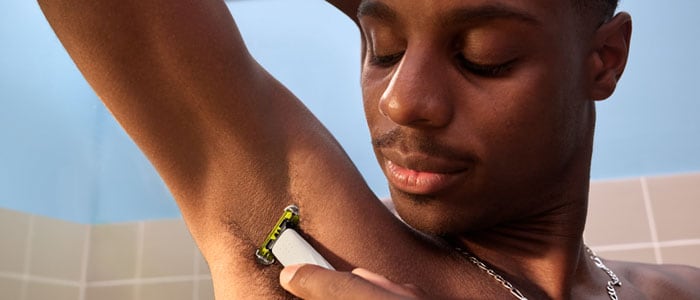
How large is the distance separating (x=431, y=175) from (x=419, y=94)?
0.24 feet

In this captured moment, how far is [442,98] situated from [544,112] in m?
0.10

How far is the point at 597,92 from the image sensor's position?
0.68 m

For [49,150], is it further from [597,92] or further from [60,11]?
[597,92]

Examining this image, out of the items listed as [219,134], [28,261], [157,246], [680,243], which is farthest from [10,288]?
[680,243]

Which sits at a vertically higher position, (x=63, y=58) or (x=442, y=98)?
(x=63, y=58)

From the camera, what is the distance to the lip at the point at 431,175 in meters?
0.57

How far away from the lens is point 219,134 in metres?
0.58

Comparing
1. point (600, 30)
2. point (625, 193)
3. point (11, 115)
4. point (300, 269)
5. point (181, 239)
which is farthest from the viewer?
point (181, 239)

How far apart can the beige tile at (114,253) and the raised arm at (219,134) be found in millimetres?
1242

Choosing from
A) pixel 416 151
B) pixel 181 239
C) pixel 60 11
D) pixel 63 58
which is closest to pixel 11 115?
pixel 63 58

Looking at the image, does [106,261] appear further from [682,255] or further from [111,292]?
[682,255]

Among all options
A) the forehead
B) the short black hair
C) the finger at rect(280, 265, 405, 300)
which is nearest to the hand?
the finger at rect(280, 265, 405, 300)

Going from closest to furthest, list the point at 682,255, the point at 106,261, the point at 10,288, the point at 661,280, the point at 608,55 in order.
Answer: the point at 608,55, the point at 661,280, the point at 682,255, the point at 10,288, the point at 106,261

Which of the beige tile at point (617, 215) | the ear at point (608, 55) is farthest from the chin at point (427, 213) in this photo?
the beige tile at point (617, 215)
